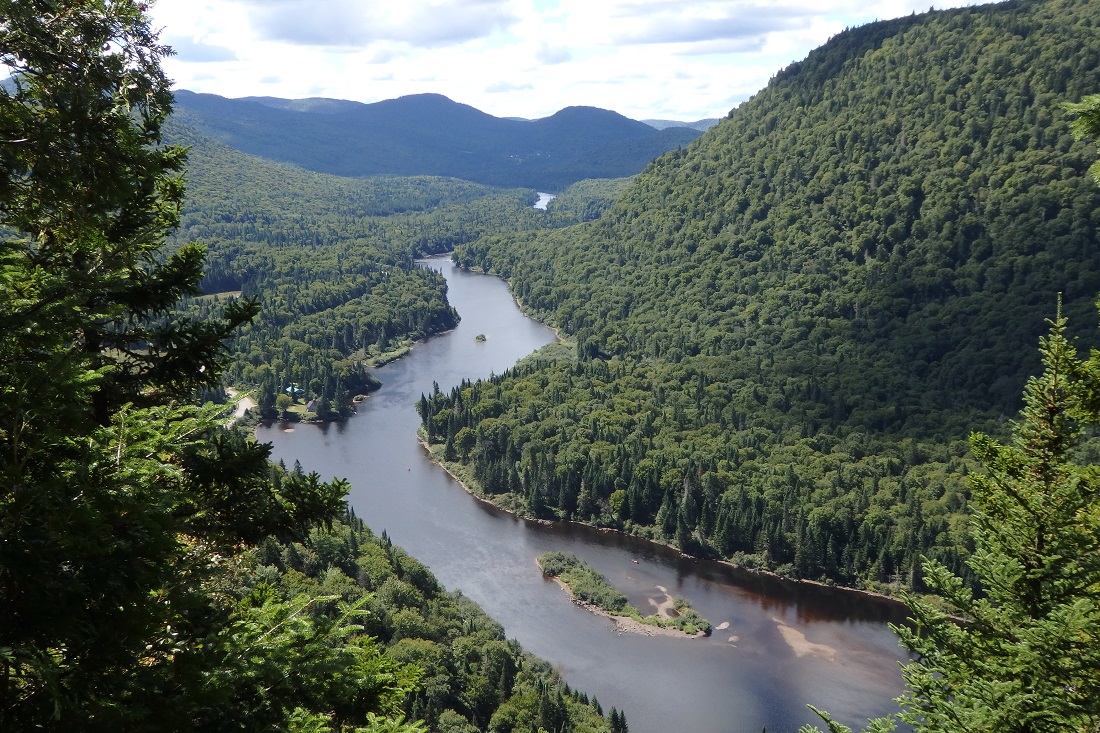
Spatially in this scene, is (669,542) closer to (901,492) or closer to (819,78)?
(901,492)

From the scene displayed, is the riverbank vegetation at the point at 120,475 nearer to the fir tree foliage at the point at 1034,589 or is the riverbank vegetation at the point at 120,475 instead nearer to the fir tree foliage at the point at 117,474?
the fir tree foliage at the point at 117,474

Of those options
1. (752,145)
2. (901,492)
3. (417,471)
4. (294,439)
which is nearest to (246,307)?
(901,492)

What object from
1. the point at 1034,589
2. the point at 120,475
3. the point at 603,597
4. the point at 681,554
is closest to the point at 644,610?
the point at 603,597

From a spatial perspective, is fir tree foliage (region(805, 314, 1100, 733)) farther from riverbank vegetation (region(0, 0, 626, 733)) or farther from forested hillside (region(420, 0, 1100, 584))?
forested hillside (region(420, 0, 1100, 584))

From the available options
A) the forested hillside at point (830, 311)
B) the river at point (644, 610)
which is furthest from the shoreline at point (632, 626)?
the forested hillside at point (830, 311)

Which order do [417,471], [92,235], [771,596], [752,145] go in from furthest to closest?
[752,145] → [417,471] → [771,596] → [92,235]
